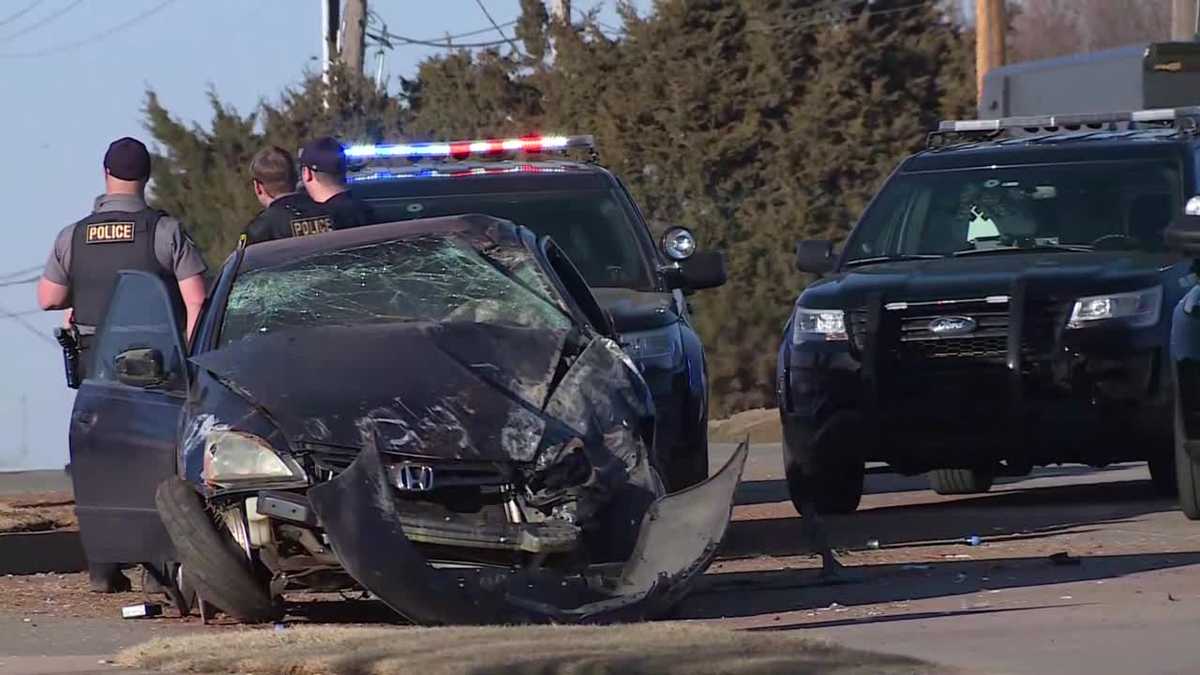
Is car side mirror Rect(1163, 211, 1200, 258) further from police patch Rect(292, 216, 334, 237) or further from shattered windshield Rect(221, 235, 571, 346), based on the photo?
police patch Rect(292, 216, 334, 237)

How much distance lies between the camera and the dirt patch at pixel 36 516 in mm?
13648

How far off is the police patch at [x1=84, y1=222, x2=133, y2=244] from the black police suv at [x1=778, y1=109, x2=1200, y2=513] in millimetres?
3567

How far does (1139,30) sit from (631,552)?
270 feet

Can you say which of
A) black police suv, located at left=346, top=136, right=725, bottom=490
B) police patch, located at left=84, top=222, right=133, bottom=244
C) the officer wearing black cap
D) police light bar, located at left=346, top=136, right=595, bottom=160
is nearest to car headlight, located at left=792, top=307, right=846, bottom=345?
black police suv, located at left=346, top=136, right=725, bottom=490

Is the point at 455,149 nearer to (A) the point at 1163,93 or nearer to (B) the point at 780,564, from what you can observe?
(B) the point at 780,564

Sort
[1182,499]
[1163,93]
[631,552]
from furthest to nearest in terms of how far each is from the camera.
→ [1163,93] < [1182,499] < [631,552]

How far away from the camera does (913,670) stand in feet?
23.3

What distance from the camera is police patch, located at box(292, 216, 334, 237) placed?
10398mm

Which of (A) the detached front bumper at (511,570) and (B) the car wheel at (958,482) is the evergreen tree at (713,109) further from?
(A) the detached front bumper at (511,570)

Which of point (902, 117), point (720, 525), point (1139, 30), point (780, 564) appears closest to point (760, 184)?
point (902, 117)

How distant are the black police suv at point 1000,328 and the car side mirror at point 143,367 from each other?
4.24 metres

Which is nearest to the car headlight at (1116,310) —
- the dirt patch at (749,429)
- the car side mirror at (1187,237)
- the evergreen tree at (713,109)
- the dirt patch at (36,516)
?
the car side mirror at (1187,237)

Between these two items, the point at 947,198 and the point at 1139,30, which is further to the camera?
the point at 1139,30

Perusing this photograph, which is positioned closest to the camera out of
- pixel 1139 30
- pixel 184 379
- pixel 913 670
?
pixel 913 670
